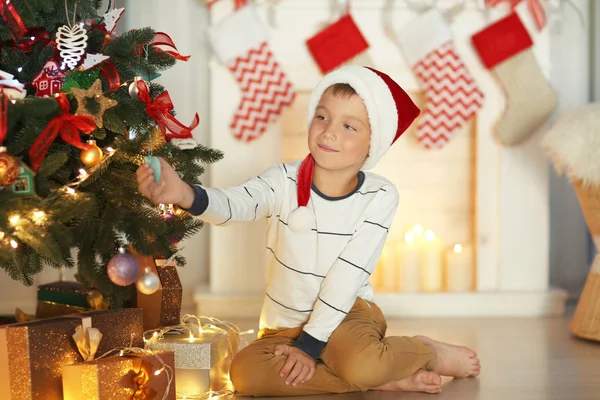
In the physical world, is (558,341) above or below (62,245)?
below

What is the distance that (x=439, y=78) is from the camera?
2.63 m

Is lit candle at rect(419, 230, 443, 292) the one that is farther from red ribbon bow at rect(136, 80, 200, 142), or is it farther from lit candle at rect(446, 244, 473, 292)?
red ribbon bow at rect(136, 80, 200, 142)

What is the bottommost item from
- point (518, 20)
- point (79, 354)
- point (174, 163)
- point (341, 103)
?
point (79, 354)

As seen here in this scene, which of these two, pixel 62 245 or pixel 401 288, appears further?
pixel 401 288

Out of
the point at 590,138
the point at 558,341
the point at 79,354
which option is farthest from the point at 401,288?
the point at 79,354

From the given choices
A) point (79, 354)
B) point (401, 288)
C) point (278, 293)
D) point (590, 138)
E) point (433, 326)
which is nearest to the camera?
point (79, 354)

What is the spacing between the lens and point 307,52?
2629 millimetres

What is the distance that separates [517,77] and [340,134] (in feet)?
3.72

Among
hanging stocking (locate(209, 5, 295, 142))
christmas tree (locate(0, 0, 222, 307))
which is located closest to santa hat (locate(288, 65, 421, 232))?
christmas tree (locate(0, 0, 222, 307))

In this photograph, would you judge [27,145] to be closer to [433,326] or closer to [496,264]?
[433,326]

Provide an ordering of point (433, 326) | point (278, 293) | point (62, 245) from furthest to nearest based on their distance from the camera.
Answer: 1. point (433, 326)
2. point (278, 293)
3. point (62, 245)

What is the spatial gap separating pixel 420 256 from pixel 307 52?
780 millimetres

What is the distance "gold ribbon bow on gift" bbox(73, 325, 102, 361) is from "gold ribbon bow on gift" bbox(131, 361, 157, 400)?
0.29 ft

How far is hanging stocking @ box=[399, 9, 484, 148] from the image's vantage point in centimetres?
A: 261
